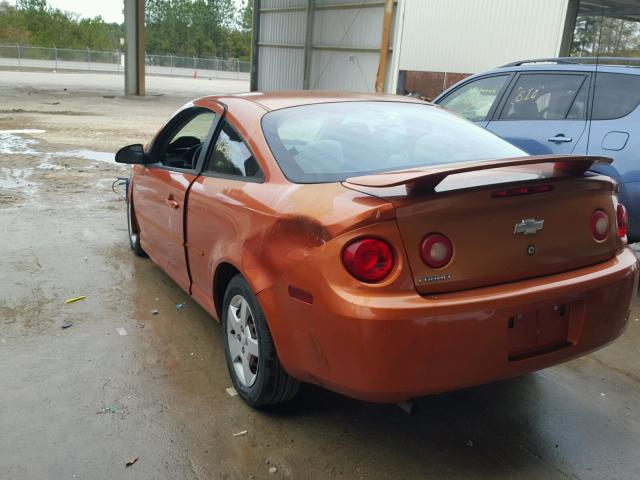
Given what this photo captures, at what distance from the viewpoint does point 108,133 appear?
46.4ft

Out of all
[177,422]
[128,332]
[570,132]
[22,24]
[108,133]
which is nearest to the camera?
[177,422]

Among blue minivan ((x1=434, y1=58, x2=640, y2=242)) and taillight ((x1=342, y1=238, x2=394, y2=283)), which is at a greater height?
blue minivan ((x1=434, y1=58, x2=640, y2=242))

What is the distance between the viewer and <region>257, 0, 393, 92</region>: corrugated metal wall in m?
21.3

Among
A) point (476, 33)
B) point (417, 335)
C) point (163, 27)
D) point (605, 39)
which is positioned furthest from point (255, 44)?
point (163, 27)

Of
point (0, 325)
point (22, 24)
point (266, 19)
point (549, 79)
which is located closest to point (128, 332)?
point (0, 325)

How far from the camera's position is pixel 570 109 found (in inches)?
213

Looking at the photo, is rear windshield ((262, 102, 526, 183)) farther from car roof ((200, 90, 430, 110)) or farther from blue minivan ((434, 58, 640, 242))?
blue minivan ((434, 58, 640, 242))

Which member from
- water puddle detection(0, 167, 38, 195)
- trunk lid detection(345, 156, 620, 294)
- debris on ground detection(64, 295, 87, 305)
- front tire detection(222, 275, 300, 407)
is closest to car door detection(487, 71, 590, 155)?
trunk lid detection(345, 156, 620, 294)

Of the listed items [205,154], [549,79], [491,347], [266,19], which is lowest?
[491,347]

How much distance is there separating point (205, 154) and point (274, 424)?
1668 mm

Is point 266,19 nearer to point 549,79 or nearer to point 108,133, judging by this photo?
point 108,133

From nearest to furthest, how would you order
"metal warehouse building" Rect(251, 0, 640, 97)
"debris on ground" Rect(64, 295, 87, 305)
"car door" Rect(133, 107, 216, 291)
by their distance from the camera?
1. "car door" Rect(133, 107, 216, 291)
2. "debris on ground" Rect(64, 295, 87, 305)
3. "metal warehouse building" Rect(251, 0, 640, 97)

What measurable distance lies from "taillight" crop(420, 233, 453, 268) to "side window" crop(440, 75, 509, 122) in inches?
159

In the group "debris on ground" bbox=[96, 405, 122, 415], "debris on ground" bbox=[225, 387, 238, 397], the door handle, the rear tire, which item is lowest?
"debris on ground" bbox=[96, 405, 122, 415]
